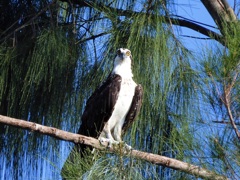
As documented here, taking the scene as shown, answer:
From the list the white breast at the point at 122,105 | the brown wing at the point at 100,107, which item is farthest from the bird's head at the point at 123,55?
the white breast at the point at 122,105

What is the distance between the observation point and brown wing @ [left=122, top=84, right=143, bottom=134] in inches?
123

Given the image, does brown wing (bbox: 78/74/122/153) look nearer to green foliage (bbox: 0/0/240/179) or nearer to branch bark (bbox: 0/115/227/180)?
green foliage (bbox: 0/0/240/179)

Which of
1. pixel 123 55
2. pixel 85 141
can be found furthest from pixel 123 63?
pixel 85 141

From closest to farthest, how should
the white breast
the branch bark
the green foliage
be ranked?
the branch bark
the green foliage
the white breast

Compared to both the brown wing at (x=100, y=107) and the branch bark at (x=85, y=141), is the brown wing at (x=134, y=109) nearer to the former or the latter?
the brown wing at (x=100, y=107)

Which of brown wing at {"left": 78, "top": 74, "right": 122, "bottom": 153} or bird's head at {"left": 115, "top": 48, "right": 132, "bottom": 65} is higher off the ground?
bird's head at {"left": 115, "top": 48, "right": 132, "bottom": 65}

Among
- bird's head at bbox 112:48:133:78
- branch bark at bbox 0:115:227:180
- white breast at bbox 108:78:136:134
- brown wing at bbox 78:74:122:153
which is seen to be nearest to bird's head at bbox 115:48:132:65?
bird's head at bbox 112:48:133:78

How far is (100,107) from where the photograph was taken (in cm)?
329

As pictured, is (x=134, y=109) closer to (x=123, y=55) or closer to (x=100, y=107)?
(x=100, y=107)

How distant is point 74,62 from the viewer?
3021 mm

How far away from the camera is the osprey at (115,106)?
317 cm

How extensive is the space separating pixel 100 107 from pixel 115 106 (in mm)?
88

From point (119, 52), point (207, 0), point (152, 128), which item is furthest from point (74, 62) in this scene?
point (207, 0)

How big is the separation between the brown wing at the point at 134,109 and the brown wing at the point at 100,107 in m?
0.08
